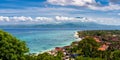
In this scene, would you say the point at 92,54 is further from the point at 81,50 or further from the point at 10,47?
the point at 10,47

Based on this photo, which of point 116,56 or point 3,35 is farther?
point 116,56

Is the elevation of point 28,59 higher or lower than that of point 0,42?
lower

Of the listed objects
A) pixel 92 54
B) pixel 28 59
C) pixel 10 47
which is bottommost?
pixel 92 54

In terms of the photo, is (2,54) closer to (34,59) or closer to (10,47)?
(10,47)

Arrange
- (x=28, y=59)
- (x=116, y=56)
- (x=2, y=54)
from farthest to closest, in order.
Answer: (x=116, y=56), (x=28, y=59), (x=2, y=54)

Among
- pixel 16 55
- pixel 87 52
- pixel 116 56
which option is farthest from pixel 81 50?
pixel 16 55

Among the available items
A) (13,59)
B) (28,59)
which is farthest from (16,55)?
(28,59)

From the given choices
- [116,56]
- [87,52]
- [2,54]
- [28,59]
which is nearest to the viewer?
[2,54]
